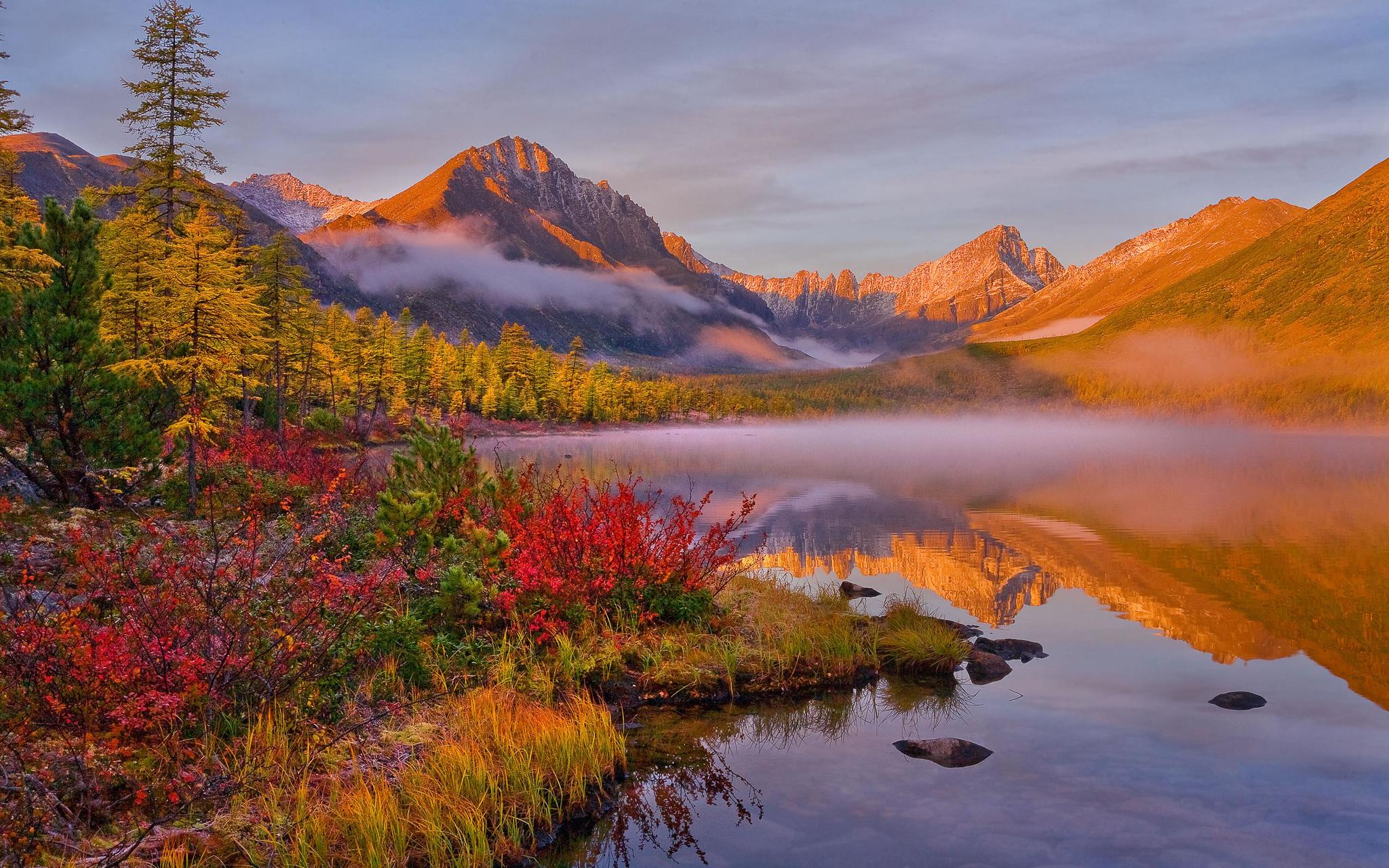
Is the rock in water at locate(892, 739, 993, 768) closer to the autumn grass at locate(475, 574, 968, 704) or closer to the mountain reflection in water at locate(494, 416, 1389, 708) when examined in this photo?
the autumn grass at locate(475, 574, 968, 704)

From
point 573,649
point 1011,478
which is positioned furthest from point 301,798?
point 1011,478

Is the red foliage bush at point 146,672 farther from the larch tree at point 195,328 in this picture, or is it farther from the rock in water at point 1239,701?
the rock in water at point 1239,701

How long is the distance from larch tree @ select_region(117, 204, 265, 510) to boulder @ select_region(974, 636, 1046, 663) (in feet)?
61.0

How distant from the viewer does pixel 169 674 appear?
7184mm

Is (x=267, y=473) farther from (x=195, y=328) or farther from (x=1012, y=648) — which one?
(x=1012, y=648)

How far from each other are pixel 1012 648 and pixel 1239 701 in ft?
11.3

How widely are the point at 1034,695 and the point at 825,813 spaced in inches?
204

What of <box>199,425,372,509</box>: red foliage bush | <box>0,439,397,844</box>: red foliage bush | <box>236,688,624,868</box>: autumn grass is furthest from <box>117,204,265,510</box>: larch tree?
<box>236,688,624,868</box>: autumn grass

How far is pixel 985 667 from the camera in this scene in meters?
11.9

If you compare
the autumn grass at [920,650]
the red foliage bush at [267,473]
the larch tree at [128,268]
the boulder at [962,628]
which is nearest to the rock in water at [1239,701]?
the autumn grass at [920,650]

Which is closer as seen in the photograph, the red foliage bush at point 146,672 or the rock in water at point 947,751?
the red foliage bush at point 146,672

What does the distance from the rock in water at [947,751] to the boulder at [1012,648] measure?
436 centimetres

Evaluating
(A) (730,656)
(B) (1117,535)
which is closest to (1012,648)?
(A) (730,656)

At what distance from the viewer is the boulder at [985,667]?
1167cm
